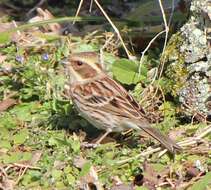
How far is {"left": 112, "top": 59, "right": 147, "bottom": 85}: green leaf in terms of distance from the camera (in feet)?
24.3

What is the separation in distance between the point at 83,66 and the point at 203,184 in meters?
1.52

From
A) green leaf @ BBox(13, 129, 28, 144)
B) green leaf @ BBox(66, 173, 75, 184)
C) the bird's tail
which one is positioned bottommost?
green leaf @ BBox(66, 173, 75, 184)

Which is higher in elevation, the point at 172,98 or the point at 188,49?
the point at 188,49

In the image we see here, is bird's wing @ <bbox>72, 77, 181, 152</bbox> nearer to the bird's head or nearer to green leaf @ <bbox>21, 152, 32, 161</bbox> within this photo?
the bird's head

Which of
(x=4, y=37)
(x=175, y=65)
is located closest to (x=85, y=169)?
(x=175, y=65)

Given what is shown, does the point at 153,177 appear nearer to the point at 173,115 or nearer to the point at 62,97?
the point at 173,115

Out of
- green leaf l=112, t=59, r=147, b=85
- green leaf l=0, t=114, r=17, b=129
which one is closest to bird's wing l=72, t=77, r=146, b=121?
green leaf l=112, t=59, r=147, b=85

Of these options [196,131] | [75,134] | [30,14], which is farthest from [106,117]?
[30,14]

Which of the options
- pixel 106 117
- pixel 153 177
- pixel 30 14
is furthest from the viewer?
pixel 30 14

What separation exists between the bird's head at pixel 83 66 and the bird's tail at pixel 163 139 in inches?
27.1

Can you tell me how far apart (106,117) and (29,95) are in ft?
3.10

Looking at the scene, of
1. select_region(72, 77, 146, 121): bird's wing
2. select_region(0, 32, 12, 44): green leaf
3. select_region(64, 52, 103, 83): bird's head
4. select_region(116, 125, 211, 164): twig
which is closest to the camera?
select_region(116, 125, 211, 164): twig

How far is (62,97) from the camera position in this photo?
7395mm

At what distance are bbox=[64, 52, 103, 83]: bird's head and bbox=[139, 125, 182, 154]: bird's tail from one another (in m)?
0.69
